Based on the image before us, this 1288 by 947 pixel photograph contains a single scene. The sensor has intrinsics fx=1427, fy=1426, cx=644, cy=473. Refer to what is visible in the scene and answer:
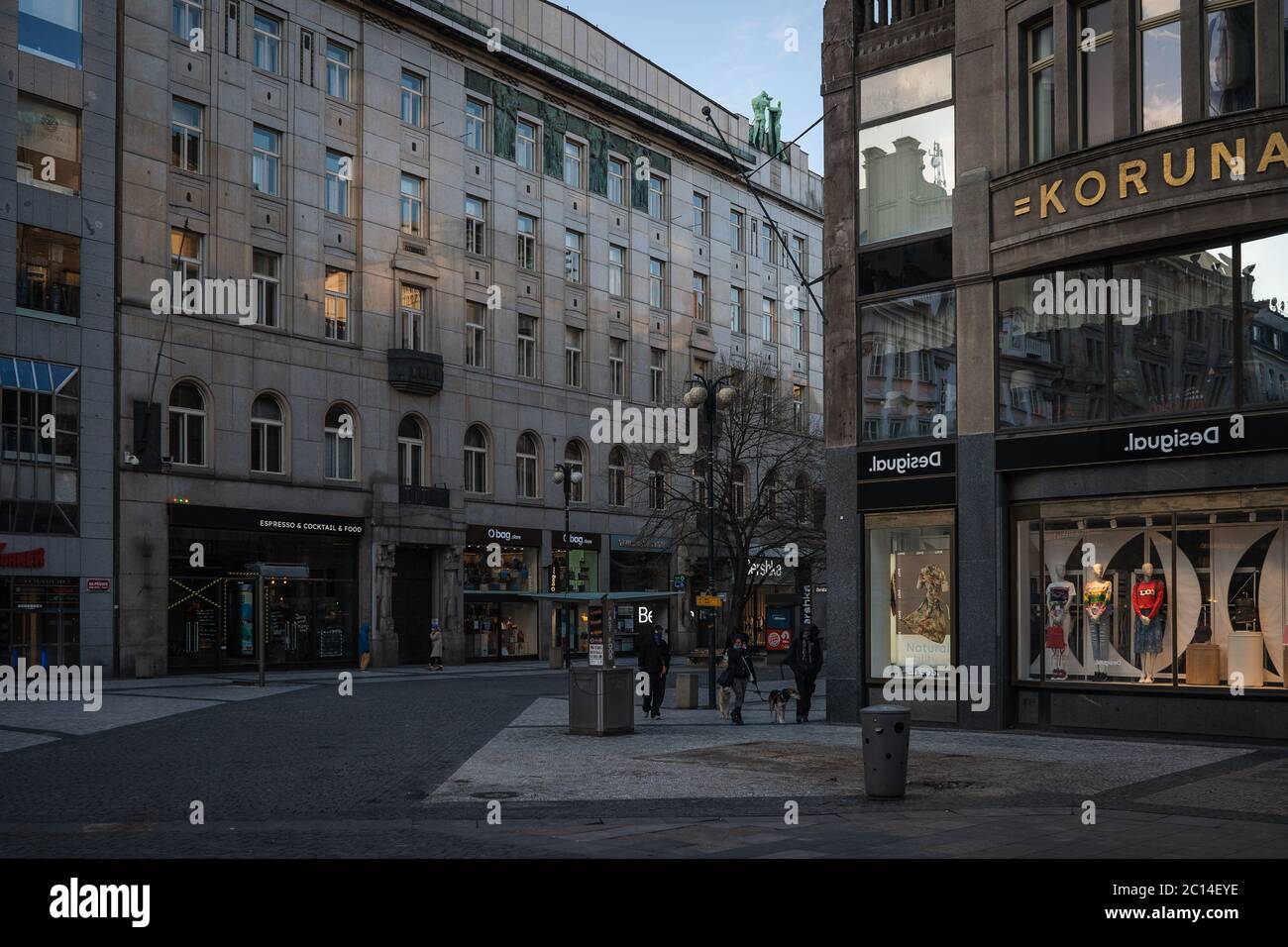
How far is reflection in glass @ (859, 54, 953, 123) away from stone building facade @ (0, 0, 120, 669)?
75.9 ft

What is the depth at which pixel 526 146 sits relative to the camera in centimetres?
5478

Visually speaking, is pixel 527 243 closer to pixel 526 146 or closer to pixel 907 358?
pixel 526 146

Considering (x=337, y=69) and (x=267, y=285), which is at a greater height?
(x=337, y=69)

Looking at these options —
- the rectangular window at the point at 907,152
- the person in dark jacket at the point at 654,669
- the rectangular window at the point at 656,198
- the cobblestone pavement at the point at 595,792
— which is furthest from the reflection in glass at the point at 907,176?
the rectangular window at the point at 656,198

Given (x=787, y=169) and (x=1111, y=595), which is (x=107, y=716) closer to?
(x=1111, y=595)

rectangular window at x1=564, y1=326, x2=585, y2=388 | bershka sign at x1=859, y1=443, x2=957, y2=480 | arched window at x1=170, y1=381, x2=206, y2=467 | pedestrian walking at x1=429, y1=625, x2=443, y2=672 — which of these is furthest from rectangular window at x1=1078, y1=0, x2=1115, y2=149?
rectangular window at x1=564, y1=326, x2=585, y2=388

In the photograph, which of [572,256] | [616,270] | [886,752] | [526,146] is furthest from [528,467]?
[886,752]

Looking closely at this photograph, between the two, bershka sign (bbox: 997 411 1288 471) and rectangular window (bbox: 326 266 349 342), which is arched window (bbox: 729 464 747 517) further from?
bershka sign (bbox: 997 411 1288 471)

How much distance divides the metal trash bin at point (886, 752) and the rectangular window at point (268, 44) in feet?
118

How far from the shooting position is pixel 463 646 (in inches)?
1993

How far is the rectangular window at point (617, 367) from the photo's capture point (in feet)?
194

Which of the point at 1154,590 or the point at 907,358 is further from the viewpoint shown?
the point at 907,358

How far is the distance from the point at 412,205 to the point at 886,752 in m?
38.5
